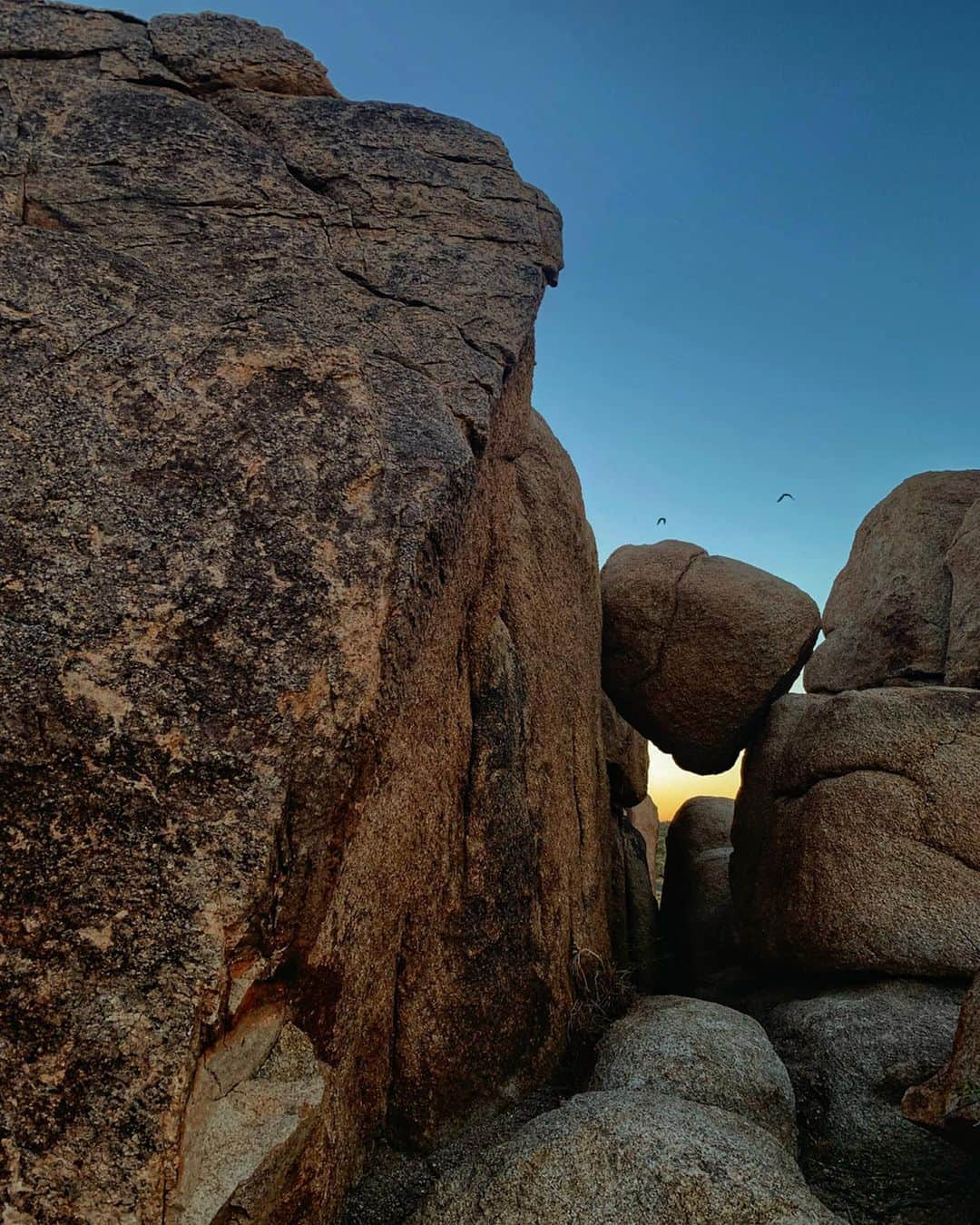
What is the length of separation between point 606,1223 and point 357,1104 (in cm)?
123

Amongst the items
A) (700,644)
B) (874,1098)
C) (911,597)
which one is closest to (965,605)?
(911,597)

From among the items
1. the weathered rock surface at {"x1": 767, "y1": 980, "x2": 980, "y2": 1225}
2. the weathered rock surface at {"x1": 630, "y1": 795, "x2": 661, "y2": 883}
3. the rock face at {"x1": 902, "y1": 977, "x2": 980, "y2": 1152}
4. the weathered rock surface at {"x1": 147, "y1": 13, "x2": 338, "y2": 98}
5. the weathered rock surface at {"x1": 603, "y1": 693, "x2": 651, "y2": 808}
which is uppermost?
the weathered rock surface at {"x1": 147, "y1": 13, "x2": 338, "y2": 98}

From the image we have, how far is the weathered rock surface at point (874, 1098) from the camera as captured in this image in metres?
4.77

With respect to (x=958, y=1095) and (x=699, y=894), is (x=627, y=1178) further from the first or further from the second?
(x=699, y=894)

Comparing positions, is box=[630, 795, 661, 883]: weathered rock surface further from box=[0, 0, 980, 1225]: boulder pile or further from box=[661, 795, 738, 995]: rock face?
box=[0, 0, 980, 1225]: boulder pile

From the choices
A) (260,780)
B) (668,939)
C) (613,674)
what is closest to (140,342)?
(260,780)

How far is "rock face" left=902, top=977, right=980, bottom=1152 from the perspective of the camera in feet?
14.0

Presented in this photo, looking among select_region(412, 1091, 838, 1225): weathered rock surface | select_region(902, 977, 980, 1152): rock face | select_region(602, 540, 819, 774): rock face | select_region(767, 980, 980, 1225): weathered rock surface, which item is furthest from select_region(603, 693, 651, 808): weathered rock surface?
select_region(412, 1091, 838, 1225): weathered rock surface

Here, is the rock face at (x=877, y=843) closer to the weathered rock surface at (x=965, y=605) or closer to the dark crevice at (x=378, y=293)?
the weathered rock surface at (x=965, y=605)

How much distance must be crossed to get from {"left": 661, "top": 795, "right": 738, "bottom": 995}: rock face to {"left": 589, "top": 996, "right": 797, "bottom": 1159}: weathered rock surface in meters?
3.76

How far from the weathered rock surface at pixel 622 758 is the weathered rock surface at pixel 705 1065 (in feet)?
14.4

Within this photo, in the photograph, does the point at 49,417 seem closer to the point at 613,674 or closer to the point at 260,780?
the point at 260,780

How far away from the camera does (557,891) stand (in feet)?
19.8

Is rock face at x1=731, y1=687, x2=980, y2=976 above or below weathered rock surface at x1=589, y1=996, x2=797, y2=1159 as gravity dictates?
above
